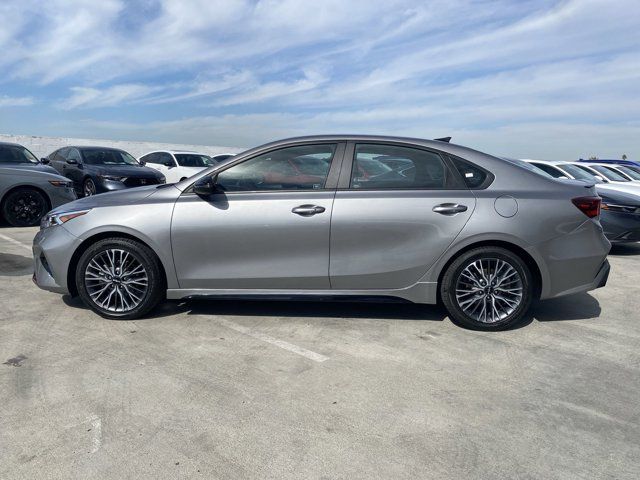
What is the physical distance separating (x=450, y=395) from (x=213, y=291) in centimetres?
213

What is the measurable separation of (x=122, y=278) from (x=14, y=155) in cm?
727

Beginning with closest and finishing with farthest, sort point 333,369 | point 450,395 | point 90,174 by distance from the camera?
point 450,395 < point 333,369 < point 90,174

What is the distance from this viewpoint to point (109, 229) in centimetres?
427

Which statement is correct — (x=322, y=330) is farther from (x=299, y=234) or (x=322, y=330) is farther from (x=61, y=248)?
(x=61, y=248)

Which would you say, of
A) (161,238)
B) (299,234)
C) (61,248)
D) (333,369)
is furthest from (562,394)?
(61,248)

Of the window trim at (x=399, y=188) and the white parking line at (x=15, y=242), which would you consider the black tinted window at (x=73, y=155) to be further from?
the window trim at (x=399, y=188)

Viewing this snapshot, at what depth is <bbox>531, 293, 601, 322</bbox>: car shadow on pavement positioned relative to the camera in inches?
185

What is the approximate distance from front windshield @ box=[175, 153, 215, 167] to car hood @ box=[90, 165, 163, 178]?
12.9 feet

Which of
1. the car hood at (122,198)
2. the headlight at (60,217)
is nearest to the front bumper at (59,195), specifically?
the headlight at (60,217)

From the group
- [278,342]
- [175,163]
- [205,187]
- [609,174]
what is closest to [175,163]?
[175,163]

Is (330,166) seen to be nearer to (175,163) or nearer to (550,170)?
(550,170)

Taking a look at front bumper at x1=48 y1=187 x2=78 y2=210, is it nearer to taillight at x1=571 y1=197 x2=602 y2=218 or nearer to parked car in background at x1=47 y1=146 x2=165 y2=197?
parked car in background at x1=47 y1=146 x2=165 y2=197

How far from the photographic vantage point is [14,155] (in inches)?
390

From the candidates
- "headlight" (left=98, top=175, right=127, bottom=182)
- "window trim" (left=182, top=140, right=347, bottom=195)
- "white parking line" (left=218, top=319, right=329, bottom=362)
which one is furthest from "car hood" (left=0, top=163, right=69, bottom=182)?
"white parking line" (left=218, top=319, right=329, bottom=362)
